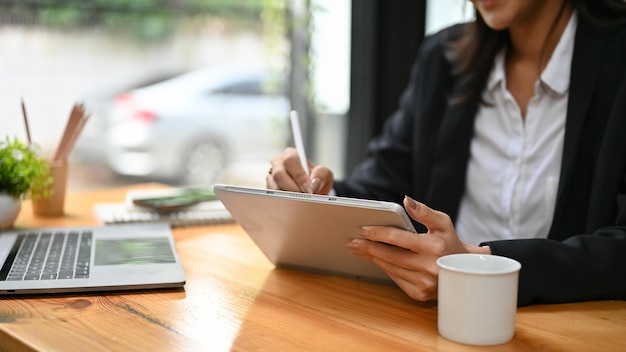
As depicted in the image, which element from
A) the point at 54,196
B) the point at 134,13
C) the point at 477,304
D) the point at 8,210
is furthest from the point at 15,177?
the point at 134,13

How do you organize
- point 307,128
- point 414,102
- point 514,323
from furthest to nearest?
point 307,128, point 414,102, point 514,323

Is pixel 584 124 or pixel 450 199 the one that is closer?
pixel 584 124

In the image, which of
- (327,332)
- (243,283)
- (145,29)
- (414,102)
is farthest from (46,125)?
(327,332)

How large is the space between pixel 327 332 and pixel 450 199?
0.74 metres

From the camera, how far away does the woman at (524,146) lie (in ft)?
3.21

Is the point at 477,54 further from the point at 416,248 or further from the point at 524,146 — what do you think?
the point at 416,248

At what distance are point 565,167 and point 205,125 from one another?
2.73 metres

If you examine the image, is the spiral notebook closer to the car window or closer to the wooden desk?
the wooden desk

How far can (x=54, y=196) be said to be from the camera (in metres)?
1.54

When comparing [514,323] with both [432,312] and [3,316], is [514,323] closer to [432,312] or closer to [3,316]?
[432,312]

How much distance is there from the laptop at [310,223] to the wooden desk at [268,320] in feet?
0.08

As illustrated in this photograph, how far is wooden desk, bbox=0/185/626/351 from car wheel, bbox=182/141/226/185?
2771 mm

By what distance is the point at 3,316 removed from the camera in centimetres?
88

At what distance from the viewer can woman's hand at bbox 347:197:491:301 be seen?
87 cm
